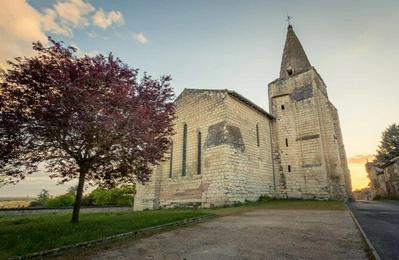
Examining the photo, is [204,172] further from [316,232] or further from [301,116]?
[301,116]

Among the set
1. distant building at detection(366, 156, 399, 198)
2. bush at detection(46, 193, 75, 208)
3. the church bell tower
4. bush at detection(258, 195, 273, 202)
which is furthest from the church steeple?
bush at detection(46, 193, 75, 208)

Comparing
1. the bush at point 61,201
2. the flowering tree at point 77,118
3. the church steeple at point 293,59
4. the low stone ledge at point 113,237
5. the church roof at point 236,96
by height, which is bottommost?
the low stone ledge at point 113,237

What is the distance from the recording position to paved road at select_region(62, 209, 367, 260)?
186 inches

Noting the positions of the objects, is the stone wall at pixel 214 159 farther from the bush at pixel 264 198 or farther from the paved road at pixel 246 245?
the paved road at pixel 246 245

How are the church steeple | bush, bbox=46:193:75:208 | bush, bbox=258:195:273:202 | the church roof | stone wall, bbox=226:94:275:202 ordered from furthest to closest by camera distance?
1. bush, bbox=46:193:75:208
2. the church steeple
3. bush, bbox=258:195:273:202
4. the church roof
5. stone wall, bbox=226:94:275:202

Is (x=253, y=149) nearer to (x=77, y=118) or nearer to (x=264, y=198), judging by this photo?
(x=264, y=198)

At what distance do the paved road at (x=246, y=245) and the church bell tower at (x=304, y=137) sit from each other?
14671 millimetres

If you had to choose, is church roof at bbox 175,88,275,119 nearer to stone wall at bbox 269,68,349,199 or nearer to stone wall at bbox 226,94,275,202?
stone wall at bbox 226,94,275,202

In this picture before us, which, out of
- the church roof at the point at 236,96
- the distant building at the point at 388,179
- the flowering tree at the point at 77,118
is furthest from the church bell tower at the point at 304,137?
the flowering tree at the point at 77,118

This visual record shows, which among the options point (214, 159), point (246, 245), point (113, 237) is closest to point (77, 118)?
point (113, 237)

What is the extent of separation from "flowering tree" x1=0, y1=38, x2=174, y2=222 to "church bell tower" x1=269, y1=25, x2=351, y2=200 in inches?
670

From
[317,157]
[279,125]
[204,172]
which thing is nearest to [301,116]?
[279,125]

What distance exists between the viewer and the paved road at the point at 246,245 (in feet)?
15.5

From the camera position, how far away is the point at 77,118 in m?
7.37
